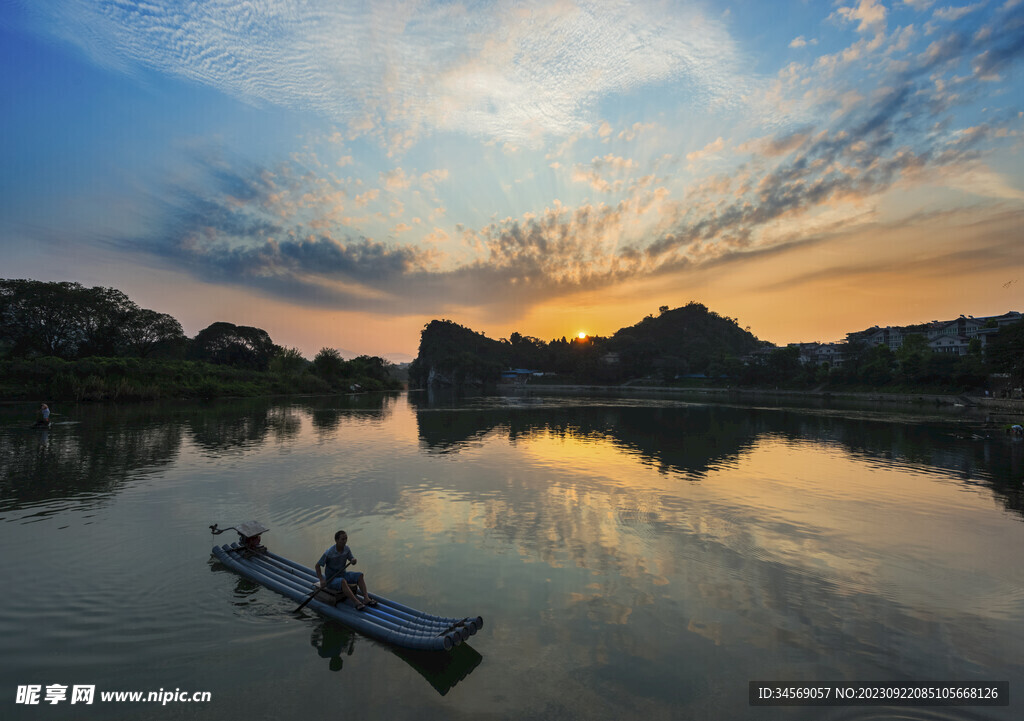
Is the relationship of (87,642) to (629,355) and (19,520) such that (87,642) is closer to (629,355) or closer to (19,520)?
(19,520)

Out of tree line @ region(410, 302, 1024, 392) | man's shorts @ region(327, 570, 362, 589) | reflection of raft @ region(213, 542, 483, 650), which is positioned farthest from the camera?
tree line @ region(410, 302, 1024, 392)

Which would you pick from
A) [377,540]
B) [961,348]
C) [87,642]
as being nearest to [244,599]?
[87,642]

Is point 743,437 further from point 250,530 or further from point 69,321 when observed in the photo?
point 69,321

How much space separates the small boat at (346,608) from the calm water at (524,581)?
332 millimetres

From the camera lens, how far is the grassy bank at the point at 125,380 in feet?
169

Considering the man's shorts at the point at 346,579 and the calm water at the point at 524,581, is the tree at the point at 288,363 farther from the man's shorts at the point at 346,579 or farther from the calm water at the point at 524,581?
the man's shorts at the point at 346,579

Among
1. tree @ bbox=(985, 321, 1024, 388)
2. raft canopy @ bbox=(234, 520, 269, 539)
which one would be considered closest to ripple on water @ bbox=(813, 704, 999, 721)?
raft canopy @ bbox=(234, 520, 269, 539)

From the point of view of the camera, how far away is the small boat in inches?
297

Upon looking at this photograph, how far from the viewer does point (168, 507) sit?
628 inches

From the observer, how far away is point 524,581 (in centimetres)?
1090

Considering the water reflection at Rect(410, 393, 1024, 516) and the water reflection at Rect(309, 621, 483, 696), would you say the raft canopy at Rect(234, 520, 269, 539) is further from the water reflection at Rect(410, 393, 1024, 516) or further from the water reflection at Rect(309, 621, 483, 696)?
the water reflection at Rect(410, 393, 1024, 516)

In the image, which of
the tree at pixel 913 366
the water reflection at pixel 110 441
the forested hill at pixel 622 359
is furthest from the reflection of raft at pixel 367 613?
the forested hill at pixel 622 359

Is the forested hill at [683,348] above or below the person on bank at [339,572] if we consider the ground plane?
above

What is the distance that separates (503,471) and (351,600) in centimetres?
1494
